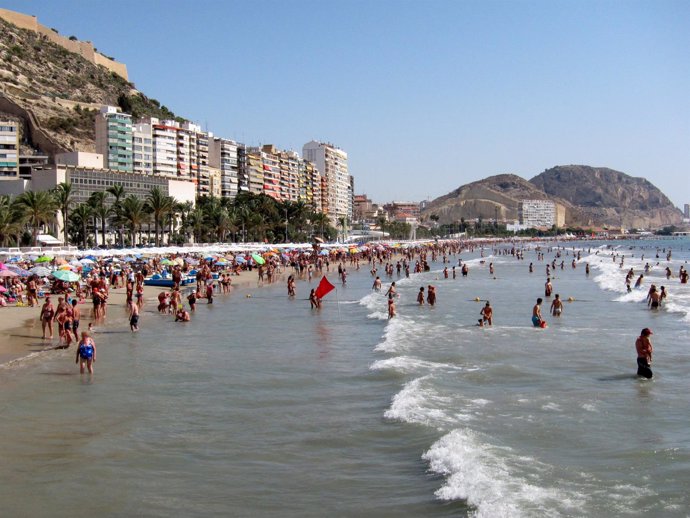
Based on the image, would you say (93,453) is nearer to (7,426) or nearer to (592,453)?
(7,426)

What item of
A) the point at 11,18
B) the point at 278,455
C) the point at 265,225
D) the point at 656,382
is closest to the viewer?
the point at 278,455

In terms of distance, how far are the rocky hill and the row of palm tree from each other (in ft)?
81.4

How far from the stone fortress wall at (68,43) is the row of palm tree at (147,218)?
56420mm

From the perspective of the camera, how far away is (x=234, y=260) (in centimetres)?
5228

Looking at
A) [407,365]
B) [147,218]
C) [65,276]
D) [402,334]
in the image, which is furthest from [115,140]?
[407,365]

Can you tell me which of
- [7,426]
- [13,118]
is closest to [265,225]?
[13,118]

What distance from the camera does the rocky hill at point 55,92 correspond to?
313ft

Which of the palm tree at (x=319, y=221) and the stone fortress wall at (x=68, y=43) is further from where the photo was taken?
the stone fortress wall at (x=68, y=43)

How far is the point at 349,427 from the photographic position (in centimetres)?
1035

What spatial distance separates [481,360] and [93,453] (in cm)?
935

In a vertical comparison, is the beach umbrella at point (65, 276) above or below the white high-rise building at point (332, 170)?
below

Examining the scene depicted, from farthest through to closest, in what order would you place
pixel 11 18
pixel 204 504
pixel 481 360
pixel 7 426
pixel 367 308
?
1. pixel 11 18
2. pixel 367 308
3. pixel 481 360
4. pixel 7 426
5. pixel 204 504

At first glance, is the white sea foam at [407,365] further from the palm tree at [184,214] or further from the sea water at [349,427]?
the palm tree at [184,214]

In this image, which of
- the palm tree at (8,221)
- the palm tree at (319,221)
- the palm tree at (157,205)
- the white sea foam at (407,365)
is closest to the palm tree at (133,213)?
the palm tree at (157,205)
